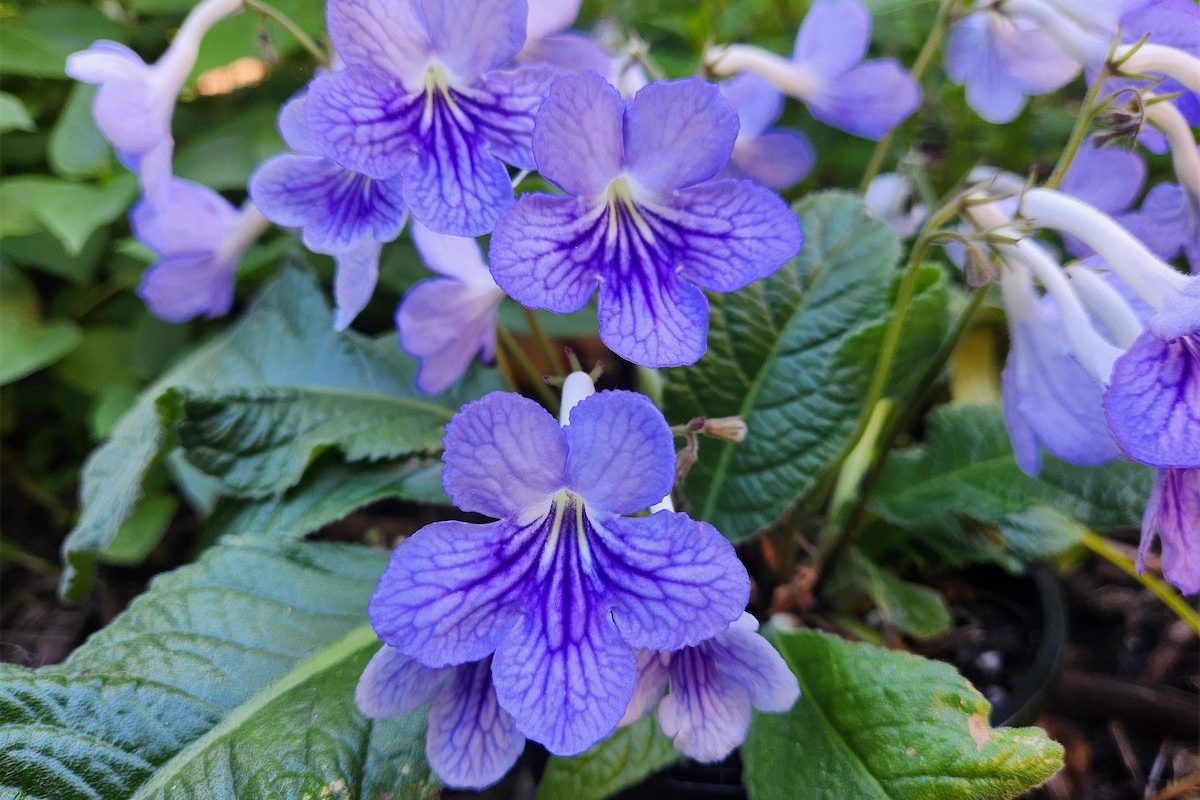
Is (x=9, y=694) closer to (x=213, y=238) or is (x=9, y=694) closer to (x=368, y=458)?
(x=368, y=458)

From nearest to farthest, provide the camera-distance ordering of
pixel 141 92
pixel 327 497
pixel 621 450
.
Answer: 1. pixel 621 450
2. pixel 141 92
3. pixel 327 497

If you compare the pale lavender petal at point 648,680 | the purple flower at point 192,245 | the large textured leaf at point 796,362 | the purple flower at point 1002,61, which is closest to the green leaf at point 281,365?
the purple flower at point 192,245

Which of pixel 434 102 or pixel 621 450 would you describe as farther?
pixel 434 102

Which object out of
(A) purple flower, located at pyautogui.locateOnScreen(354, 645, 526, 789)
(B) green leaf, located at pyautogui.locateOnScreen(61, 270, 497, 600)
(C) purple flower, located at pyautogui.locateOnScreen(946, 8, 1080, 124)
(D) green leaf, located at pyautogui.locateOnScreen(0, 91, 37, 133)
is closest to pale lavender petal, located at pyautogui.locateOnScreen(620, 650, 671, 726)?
(A) purple flower, located at pyautogui.locateOnScreen(354, 645, 526, 789)

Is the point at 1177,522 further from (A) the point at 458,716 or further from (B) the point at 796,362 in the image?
(A) the point at 458,716

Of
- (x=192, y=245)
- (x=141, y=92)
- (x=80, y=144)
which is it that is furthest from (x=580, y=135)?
(x=80, y=144)

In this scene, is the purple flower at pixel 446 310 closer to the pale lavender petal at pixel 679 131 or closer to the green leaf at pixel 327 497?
the green leaf at pixel 327 497
